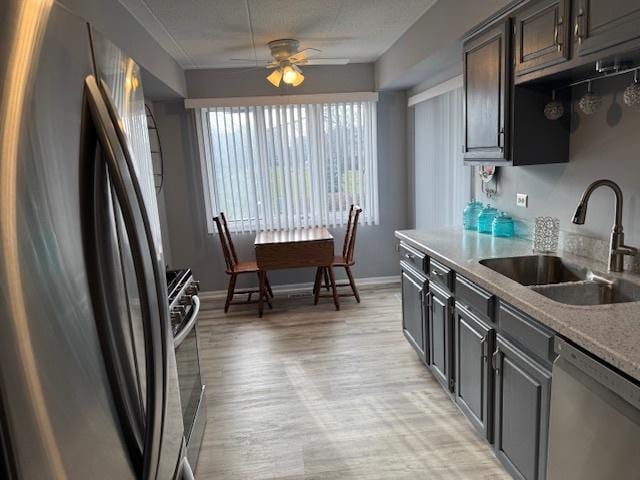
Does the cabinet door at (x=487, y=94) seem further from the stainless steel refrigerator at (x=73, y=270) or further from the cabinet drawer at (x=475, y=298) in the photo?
the stainless steel refrigerator at (x=73, y=270)

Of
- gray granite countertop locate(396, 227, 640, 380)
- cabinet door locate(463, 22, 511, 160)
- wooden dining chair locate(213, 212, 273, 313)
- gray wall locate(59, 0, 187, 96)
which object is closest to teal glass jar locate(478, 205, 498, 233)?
gray granite countertop locate(396, 227, 640, 380)

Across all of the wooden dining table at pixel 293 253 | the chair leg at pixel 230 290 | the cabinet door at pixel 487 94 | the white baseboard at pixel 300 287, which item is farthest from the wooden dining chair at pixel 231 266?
the cabinet door at pixel 487 94

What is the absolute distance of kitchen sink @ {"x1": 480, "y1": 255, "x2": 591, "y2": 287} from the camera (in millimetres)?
2250

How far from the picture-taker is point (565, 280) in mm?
2193

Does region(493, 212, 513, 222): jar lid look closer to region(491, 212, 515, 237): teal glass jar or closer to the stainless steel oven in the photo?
region(491, 212, 515, 237): teal glass jar

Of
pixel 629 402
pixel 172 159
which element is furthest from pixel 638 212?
pixel 172 159

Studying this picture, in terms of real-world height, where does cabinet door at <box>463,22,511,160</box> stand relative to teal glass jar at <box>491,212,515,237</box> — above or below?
above

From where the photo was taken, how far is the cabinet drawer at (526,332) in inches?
59.7

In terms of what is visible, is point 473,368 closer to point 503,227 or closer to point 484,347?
point 484,347

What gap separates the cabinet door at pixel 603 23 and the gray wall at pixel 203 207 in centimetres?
319

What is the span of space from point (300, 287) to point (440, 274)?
273cm

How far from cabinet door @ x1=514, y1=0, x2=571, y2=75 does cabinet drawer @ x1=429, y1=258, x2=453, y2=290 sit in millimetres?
1059

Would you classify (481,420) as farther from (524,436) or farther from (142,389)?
(142,389)

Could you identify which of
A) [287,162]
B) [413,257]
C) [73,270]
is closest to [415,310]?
[413,257]
